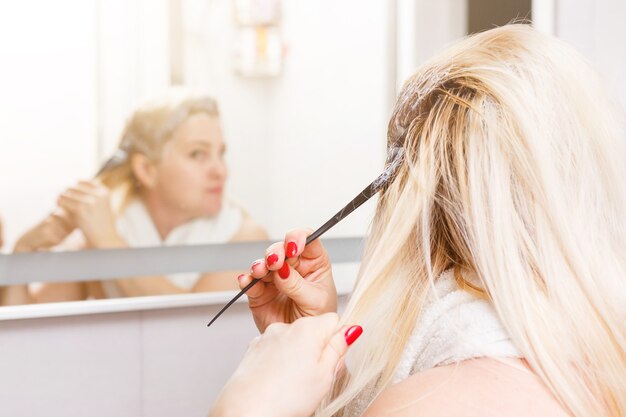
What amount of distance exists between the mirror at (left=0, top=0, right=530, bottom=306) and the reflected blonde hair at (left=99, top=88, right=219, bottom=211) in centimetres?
1

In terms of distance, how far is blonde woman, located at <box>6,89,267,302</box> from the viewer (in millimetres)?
1067

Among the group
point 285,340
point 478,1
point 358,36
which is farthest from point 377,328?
point 478,1

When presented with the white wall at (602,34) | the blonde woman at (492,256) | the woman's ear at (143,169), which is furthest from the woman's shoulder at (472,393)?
the white wall at (602,34)

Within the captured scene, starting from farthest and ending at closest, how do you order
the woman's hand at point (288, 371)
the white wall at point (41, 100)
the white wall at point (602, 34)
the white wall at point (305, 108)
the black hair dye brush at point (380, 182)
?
the white wall at point (602, 34) → the white wall at point (305, 108) → the white wall at point (41, 100) → the black hair dye brush at point (380, 182) → the woman's hand at point (288, 371)

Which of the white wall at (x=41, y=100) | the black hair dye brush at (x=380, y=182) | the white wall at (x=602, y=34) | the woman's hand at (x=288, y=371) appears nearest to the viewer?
the woman's hand at (x=288, y=371)

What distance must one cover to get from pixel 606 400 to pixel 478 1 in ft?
2.77

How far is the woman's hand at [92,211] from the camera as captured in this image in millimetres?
1057

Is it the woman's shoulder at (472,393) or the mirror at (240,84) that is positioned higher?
the mirror at (240,84)

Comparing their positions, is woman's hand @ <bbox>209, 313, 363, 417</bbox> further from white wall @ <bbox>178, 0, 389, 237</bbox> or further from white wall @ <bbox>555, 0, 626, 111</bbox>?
white wall @ <bbox>555, 0, 626, 111</bbox>

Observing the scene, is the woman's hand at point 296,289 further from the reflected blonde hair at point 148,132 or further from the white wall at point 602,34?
the white wall at point 602,34

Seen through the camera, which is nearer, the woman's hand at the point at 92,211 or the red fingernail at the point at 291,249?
the red fingernail at the point at 291,249

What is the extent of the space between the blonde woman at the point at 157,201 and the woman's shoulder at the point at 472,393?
56cm

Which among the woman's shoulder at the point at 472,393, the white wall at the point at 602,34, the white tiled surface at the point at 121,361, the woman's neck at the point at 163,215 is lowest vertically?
the white tiled surface at the point at 121,361

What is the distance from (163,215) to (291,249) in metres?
0.34
